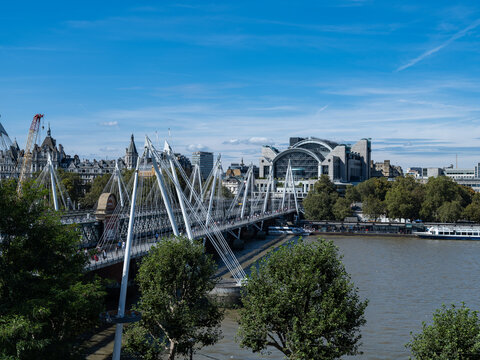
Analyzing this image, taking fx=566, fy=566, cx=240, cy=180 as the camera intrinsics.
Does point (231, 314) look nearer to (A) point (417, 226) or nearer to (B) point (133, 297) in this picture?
(B) point (133, 297)

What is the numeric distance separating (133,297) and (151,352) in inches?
531

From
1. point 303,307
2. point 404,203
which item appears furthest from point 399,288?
point 404,203

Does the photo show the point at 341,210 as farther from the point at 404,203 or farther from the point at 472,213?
the point at 472,213

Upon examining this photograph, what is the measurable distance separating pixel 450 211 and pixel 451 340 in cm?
6613

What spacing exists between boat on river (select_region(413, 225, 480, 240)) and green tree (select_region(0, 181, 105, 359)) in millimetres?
58227

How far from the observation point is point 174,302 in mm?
17422

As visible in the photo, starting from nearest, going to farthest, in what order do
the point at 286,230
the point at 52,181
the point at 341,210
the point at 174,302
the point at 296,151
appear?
the point at 174,302 < the point at 52,181 < the point at 286,230 < the point at 341,210 < the point at 296,151

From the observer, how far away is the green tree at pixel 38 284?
13.2 meters

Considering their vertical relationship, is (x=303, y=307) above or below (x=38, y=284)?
below

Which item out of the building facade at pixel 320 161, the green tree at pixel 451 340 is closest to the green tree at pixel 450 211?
the building facade at pixel 320 161

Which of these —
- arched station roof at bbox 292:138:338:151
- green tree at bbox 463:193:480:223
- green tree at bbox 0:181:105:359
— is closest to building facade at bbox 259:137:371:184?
arched station roof at bbox 292:138:338:151

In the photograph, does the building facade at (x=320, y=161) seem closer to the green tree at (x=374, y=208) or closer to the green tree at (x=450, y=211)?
the green tree at (x=374, y=208)

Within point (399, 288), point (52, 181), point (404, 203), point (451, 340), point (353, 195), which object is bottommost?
point (399, 288)

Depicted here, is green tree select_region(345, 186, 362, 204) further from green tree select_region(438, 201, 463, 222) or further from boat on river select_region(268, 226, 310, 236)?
boat on river select_region(268, 226, 310, 236)
